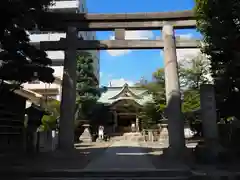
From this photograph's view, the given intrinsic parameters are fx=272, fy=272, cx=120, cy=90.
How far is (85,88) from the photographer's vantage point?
28844mm

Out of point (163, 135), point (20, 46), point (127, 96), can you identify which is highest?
point (127, 96)

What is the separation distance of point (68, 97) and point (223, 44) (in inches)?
299

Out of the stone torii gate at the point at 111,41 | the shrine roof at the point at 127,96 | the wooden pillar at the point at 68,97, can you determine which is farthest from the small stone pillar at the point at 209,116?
the shrine roof at the point at 127,96

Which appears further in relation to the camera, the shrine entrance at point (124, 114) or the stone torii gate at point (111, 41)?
the shrine entrance at point (124, 114)

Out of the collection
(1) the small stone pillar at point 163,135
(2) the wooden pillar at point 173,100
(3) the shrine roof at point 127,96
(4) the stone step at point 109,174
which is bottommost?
(4) the stone step at point 109,174

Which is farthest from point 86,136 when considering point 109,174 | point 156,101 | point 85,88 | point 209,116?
point 109,174

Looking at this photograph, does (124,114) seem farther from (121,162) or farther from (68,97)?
(121,162)

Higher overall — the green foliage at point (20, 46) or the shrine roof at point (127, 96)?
the shrine roof at point (127, 96)

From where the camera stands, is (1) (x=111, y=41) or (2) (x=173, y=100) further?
(1) (x=111, y=41)

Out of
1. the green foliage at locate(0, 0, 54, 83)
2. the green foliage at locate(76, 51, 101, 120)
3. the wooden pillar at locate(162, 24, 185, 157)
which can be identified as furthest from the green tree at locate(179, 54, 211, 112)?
the green foliage at locate(0, 0, 54, 83)

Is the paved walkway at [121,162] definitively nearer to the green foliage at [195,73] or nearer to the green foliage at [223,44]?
the green foliage at [223,44]

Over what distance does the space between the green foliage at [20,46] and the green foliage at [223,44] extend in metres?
6.69

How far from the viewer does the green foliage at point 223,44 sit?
9758 millimetres

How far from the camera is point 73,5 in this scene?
4097cm
